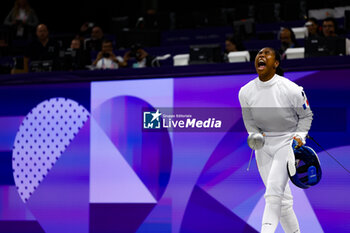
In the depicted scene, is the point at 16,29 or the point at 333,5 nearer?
the point at 333,5

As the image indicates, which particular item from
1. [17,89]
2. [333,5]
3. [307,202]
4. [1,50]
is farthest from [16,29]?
[307,202]

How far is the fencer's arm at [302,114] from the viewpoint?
5086mm

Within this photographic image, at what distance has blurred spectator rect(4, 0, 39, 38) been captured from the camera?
37.7 feet

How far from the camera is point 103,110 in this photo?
6.36 meters

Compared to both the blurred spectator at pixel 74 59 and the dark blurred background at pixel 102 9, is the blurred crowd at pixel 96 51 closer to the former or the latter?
the blurred spectator at pixel 74 59

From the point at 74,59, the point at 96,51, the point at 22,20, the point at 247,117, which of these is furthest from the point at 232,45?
the point at 22,20

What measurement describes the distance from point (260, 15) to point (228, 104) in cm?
518

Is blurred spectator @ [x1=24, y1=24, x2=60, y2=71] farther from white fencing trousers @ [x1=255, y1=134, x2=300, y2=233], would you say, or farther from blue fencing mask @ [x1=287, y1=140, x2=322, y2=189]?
blue fencing mask @ [x1=287, y1=140, x2=322, y2=189]

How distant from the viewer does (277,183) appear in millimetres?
5035

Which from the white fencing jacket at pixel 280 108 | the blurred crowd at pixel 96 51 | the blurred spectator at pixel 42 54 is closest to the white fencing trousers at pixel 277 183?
the white fencing jacket at pixel 280 108

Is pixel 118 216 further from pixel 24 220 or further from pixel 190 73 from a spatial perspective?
pixel 190 73

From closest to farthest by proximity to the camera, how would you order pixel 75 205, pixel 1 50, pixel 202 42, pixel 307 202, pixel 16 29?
pixel 307 202 → pixel 75 205 → pixel 202 42 → pixel 1 50 → pixel 16 29

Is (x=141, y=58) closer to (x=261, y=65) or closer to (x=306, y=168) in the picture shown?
(x=261, y=65)

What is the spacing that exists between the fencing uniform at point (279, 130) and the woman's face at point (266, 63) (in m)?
0.07
